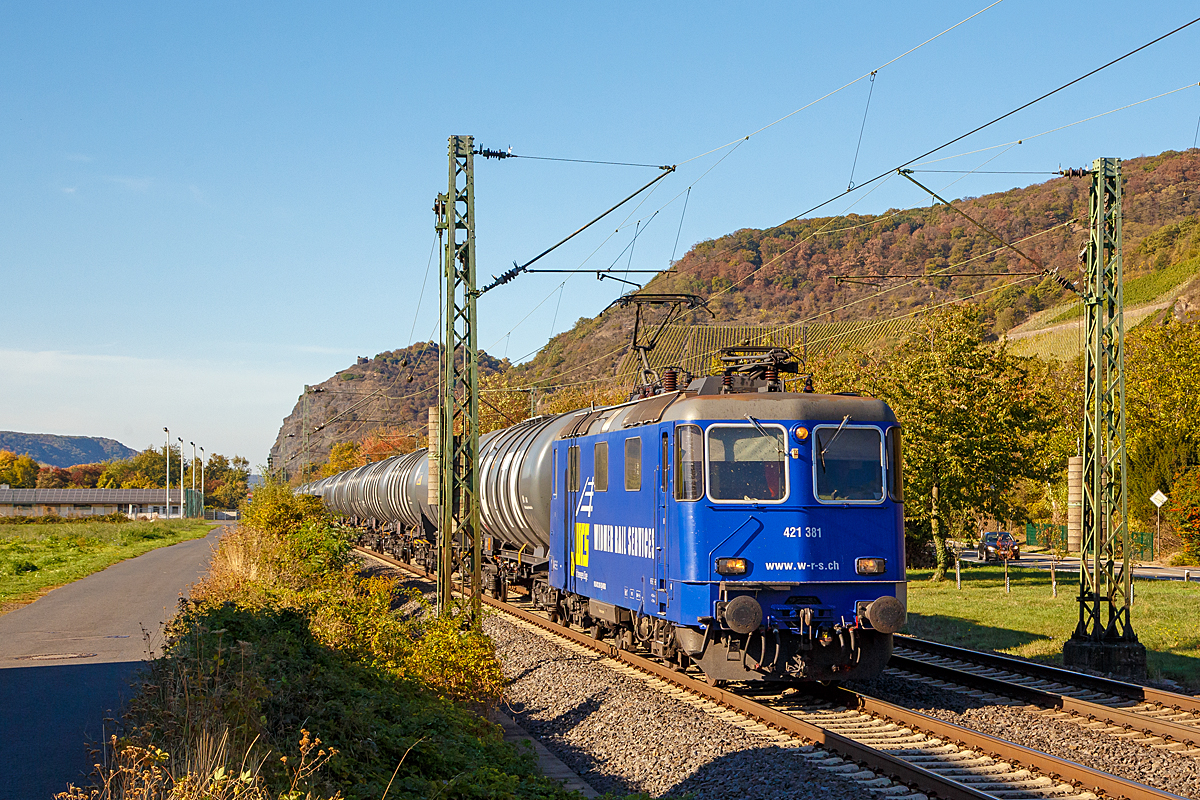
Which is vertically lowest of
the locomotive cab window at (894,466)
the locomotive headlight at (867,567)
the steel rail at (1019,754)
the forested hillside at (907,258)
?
the steel rail at (1019,754)

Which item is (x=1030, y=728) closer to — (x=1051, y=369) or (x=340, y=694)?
(x=340, y=694)

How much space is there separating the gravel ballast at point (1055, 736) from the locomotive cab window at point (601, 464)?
4257 millimetres

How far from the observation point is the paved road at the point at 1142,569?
33475 millimetres

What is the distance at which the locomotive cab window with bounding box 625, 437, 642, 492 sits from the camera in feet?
43.1

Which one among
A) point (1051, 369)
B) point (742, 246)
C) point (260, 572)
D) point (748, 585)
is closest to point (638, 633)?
point (748, 585)

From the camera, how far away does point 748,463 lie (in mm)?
11766

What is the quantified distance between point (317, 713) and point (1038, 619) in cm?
1573

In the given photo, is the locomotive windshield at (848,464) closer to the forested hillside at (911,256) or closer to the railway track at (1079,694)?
the railway track at (1079,694)

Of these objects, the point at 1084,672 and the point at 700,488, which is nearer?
the point at 700,488

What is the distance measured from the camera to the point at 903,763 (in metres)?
8.47

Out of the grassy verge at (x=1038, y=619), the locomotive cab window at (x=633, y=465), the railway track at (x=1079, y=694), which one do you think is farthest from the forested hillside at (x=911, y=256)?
the locomotive cab window at (x=633, y=465)

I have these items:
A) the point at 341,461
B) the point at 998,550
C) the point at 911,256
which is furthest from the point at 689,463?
the point at 911,256

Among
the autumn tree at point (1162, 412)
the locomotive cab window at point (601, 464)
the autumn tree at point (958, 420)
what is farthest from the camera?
the autumn tree at point (1162, 412)

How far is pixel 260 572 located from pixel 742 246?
4553 inches
